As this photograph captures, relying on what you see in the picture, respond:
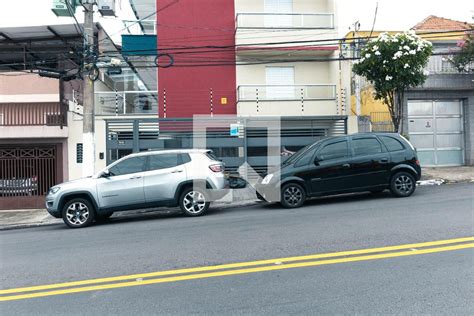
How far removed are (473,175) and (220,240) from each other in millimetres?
11096

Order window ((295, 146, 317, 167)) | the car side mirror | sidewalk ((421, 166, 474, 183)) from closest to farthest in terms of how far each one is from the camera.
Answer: the car side mirror
window ((295, 146, 317, 167))
sidewalk ((421, 166, 474, 183))

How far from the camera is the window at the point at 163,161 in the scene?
999cm

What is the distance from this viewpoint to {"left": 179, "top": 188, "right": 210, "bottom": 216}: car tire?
9922 millimetres

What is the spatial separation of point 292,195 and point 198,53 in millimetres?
10385

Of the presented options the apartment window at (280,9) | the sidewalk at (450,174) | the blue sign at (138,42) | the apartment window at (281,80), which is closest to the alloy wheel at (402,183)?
the sidewalk at (450,174)

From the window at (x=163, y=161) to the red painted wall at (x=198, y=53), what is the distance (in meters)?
8.38

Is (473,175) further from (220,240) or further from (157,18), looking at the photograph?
(157,18)

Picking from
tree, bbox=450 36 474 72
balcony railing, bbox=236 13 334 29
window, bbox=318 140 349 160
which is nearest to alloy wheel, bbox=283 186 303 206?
window, bbox=318 140 349 160

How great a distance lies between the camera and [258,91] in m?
Result: 18.1

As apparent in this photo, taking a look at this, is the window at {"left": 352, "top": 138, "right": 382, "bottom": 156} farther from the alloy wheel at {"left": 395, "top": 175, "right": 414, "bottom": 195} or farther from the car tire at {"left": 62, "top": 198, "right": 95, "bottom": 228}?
the car tire at {"left": 62, "top": 198, "right": 95, "bottom": 228}

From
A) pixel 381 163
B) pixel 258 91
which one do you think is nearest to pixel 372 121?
pixel 258 91

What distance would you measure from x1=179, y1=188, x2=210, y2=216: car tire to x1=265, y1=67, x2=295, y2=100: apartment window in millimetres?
9381

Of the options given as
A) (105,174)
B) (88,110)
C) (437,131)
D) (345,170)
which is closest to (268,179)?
(345,170)

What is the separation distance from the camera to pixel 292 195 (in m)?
10.1
